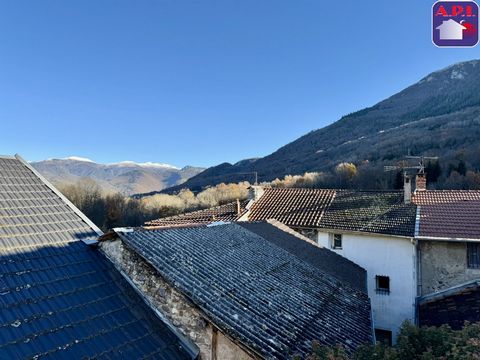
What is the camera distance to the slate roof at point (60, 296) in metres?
4.91

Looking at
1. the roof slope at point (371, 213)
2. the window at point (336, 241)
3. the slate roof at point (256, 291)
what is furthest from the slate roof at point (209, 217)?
the slate roof at point (256, 291)

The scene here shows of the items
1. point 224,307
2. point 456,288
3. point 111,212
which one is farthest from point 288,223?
point 111,212

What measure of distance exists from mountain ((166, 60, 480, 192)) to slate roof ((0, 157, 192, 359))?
5250 centimetres

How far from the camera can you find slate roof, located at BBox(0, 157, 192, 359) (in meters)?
4.91

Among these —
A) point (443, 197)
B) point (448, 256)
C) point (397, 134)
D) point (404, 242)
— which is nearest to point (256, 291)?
point (404, 242)

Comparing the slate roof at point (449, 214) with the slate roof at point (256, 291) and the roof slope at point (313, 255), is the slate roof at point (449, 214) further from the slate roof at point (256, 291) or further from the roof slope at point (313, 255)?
the slate roof at point (256, 291)

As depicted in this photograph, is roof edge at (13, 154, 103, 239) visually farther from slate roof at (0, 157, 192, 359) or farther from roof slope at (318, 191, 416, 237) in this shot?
roof slope at (318, 191, 416, 237)

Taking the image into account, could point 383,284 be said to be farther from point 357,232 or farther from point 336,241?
point 336,241

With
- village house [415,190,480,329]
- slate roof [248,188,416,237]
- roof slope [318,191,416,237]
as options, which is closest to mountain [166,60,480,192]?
roof slope [318,191,416,237]

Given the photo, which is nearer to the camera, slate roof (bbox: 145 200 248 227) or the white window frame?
the white window frame

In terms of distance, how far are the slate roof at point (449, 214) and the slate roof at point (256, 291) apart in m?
6.86

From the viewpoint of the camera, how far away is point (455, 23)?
1352 centimetres

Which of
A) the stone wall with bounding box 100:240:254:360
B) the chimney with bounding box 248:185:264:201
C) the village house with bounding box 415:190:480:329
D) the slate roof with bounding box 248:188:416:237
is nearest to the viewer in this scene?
the stone wall with bounding box 100:240:254:360

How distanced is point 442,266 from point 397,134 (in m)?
84.2
